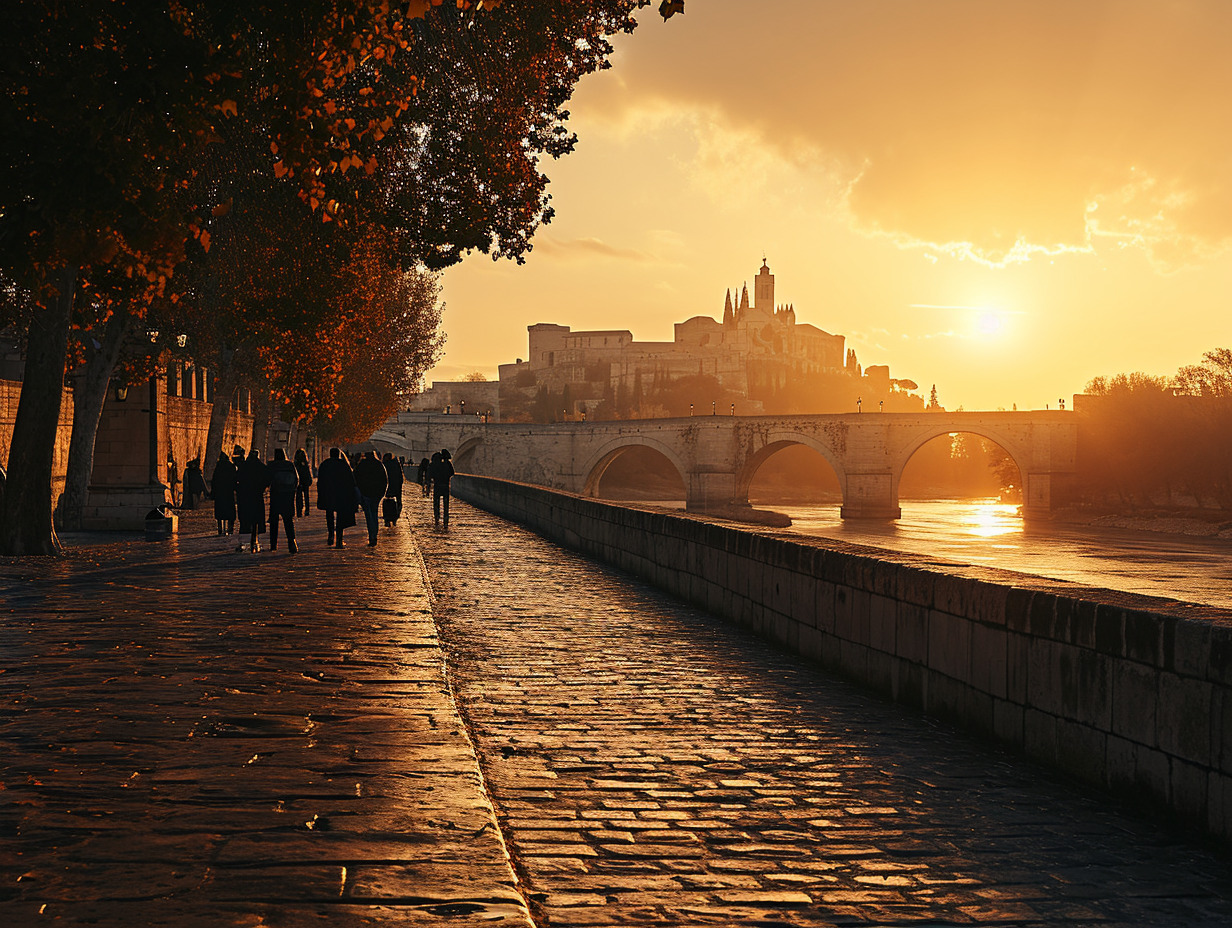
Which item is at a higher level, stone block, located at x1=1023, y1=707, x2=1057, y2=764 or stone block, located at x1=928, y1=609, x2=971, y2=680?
stone block, located at x1=928, y1=609, x2=971, y2=680

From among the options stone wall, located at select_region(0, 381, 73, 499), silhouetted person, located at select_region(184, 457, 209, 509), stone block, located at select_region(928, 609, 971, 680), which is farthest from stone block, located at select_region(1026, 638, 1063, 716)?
silhouetted person, located at select_region(184, 457, 209, 509)

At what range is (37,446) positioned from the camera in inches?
559

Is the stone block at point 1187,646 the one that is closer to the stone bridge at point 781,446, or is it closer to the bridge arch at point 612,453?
the stone bridge at point 781,446

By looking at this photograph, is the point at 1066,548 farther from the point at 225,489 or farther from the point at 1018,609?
the point at 1018,609

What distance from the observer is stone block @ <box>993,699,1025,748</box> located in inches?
218

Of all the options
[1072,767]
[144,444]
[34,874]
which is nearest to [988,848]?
[1072,767]

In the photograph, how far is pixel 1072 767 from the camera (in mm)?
5098

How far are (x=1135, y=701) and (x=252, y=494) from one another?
13235 millimetres

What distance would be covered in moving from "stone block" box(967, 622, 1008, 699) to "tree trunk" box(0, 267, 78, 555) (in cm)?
1182

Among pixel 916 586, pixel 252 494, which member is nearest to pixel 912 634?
pixel 916 586

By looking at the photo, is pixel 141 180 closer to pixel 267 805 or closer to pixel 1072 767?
pixel 267 805

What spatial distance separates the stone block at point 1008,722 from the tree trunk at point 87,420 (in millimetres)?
17310

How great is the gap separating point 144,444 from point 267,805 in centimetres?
1786

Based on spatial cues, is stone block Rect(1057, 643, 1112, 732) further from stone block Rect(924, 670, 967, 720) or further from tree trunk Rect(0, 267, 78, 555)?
tree trunk Rect(0, 267, 78, 555)
